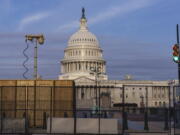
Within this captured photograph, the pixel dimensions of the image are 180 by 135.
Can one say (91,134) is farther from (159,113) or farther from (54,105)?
(159,113)

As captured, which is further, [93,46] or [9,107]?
[93,46]

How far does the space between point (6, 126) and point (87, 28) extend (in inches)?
6273

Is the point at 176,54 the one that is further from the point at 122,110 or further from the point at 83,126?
the point at 83,126

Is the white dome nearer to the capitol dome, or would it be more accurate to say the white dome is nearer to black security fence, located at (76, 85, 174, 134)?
the capitol dome

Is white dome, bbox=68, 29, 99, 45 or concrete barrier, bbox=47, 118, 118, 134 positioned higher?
white dome, bbox=68, 29, 99, 45

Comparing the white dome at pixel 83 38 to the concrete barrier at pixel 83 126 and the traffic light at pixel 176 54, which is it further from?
the concrete barrier at pixel 83 126

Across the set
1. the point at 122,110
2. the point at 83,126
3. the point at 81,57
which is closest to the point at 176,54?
the point at 122,110

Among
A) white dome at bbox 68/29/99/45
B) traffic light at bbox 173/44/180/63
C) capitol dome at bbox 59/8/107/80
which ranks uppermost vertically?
white dome at bbox 68/29/99/45

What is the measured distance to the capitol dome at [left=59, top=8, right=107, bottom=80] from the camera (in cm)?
16476

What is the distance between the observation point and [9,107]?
1150 inches

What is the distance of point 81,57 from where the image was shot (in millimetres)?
165375

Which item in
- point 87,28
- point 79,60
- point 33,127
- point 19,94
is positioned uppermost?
point 87,28

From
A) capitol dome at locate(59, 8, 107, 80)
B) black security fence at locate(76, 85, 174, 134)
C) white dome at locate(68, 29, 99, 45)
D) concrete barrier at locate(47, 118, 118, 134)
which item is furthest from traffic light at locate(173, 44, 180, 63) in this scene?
white dome at locate(68, 29, 99, 45)

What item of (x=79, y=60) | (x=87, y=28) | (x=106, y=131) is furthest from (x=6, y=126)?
(x=87, y=28)
